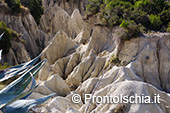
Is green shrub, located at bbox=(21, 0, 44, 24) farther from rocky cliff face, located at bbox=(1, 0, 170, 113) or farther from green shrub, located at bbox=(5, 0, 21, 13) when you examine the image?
green shrub, located at bbox=(5, 0, 21, 13)

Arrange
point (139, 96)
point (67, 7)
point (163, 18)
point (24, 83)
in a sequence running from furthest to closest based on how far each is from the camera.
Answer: point (67, 7), point (163, 18), point (139, 96), point (24, 83)

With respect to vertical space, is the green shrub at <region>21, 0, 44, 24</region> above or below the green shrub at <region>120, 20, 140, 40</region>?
above

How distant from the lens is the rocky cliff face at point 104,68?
376 inches

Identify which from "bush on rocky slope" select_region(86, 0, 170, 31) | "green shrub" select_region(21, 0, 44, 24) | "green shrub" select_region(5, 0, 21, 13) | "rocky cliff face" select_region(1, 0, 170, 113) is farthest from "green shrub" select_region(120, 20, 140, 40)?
"green shrub" select_region(21, 0, 44, 24)

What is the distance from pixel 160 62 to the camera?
51.9 ft

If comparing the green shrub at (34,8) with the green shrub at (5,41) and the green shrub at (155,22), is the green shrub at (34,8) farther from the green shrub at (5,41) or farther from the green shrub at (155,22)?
the green shrub at (155,22)

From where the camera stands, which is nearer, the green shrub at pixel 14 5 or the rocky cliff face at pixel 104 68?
the rocky cliff face at pixel 104 68

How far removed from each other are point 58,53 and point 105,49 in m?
7.21

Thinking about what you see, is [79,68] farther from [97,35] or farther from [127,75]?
[127,75]

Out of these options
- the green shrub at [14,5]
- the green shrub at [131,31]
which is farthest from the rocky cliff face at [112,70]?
the green shrub at [14,5]

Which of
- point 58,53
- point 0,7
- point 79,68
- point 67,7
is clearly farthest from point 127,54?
point 67,7

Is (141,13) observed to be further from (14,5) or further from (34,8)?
(34,8)

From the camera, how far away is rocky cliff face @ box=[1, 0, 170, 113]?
9.55 metres

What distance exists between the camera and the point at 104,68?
59.2ft
